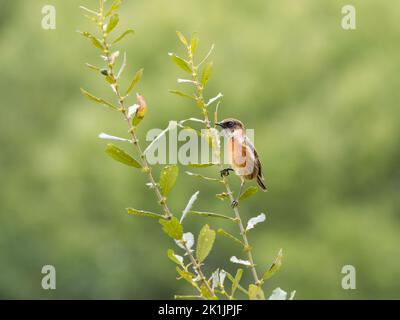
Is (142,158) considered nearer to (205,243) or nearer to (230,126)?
(205,243)

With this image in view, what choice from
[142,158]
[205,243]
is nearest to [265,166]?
[205,243]

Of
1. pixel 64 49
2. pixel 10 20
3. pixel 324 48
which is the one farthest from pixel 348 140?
pixel 10 20

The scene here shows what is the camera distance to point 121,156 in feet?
7.59

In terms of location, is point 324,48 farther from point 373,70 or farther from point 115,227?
point 115,227

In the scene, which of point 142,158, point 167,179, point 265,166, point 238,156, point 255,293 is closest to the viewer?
point 255,293

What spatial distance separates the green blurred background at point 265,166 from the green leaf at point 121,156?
706 inches

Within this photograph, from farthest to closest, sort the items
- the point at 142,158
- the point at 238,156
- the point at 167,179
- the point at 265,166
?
1. the point at 265,166
2. the point at 238,156
3. the point at 167,179
4. the point at 142,158

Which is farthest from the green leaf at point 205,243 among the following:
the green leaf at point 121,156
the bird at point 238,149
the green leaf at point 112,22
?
the bird at point 238,149

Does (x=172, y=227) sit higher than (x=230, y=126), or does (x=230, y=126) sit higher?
(x=230, y=126)

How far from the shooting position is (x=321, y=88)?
80.3 feet

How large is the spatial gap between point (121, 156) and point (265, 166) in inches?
750

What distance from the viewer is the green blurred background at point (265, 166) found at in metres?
21.5

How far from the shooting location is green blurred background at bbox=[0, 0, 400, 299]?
21.5 meters

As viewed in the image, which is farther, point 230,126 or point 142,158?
point 230,126
